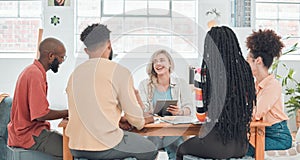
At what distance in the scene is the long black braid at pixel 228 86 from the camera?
2.48 m

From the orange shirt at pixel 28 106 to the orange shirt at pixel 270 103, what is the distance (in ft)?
4.59

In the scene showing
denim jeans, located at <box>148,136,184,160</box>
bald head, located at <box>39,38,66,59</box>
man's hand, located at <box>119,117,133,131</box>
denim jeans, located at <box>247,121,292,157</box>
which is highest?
bald head, located at <box>39,38,66,59</box>

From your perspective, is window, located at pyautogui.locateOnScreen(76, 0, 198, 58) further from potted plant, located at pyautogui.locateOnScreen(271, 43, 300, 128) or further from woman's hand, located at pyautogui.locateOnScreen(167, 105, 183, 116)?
woman's hand, located at pyautogui.locateOnScreen(167, 105, 183, 116)

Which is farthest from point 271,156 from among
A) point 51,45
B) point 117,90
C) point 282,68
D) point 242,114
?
point 282,68

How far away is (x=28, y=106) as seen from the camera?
9.59 ft

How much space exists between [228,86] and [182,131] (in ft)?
1.53

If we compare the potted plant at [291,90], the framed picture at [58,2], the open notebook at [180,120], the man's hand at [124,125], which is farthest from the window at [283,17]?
the man's hand at [124,125]

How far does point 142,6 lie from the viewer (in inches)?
223

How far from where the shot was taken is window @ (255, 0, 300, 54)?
5930 mm

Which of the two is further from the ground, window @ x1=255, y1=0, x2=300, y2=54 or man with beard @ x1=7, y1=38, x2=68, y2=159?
window @ x1=255, y1=0, x2=300, y2=54

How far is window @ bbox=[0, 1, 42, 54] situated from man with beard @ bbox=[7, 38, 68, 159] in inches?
109

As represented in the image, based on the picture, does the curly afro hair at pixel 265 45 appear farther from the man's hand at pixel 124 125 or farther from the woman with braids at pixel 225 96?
the man's hand at pixel 124 125

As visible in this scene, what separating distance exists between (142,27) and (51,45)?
270cm

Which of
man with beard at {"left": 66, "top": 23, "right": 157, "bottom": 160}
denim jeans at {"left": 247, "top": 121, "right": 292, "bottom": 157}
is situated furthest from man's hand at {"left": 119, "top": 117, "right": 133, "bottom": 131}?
denim jeans at {"left": 247, "top": 121, "right": 292, "bottom": 157}
